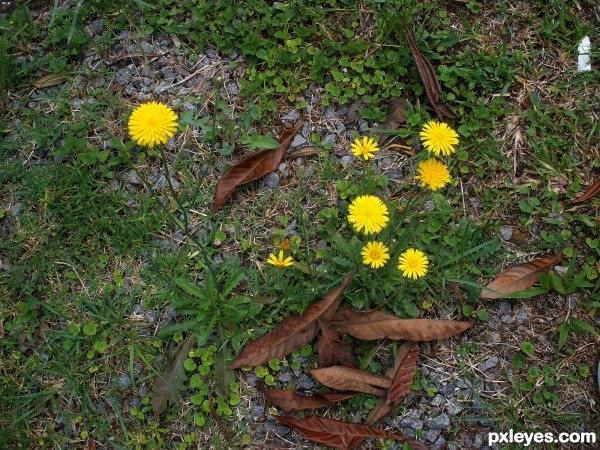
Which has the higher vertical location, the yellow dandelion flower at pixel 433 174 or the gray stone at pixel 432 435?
the yellow dandelion flower at pixel 433 174

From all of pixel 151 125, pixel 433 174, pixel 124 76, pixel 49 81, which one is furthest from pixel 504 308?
pixel 49 81

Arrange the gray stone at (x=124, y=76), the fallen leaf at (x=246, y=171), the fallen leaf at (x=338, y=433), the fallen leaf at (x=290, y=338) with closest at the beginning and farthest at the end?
the fallen leaf at (x=338, y=433) → the fallen leaf at (x=290, y=338) → the fallen leaf at (x=246, y=171) → the gray stone at (x=124, y=76)

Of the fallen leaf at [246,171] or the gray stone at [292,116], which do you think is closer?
the fallen leaf at [246,171]

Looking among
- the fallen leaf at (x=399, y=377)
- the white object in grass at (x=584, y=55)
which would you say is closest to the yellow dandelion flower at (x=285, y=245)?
the fallen leaf at (x=399, y=377)

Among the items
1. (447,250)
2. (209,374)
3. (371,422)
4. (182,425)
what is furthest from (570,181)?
(182,425)

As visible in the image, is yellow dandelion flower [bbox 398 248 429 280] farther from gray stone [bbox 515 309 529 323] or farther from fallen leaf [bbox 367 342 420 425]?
gray stone [bbox 515 309 529 323]

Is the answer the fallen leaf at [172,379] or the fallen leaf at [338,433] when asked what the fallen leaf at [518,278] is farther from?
the fallen leaf at [172,379]

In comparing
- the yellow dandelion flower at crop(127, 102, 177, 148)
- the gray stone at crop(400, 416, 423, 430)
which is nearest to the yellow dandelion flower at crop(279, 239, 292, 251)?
the yellow dandelion flower at crop(127, 102, 177, 148)

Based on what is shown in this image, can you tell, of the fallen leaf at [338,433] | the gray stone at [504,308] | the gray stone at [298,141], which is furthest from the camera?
the gray stone at [298,141]

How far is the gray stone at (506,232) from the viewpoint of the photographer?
9.71 feet

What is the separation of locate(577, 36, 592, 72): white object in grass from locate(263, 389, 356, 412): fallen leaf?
190 cm

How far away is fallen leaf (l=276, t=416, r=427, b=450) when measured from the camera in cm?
266

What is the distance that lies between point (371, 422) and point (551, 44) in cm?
199

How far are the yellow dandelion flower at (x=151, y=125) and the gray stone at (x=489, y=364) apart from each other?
1603 mm
